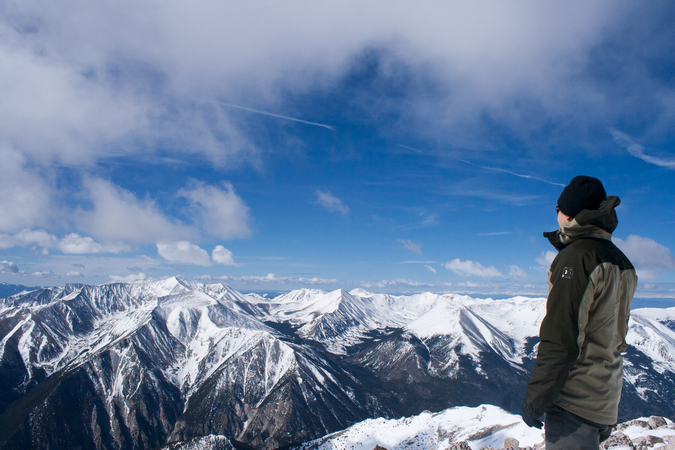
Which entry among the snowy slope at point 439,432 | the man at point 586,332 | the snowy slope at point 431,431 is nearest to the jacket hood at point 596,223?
the man at point 586,332

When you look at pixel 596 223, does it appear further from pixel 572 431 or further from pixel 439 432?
pixel 439 432

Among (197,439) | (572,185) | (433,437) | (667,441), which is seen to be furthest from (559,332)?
(197,439)

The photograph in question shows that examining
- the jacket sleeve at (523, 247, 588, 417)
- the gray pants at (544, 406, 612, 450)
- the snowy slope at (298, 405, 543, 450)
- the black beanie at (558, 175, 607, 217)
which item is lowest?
the snowy slope at (298, 405, 543, 450)

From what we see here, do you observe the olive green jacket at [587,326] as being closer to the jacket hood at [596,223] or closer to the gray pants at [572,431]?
the jacket hood at [596,223]

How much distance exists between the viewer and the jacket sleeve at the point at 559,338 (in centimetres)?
500

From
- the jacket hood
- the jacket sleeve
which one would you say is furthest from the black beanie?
the jacket sleeve

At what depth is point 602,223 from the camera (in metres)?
5.30

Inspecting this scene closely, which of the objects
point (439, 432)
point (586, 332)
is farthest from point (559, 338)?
point (439, 432)

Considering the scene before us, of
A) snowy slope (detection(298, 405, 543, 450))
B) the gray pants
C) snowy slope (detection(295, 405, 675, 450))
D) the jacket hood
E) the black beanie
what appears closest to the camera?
the jacket hood

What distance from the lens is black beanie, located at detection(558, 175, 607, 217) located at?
5.80 m

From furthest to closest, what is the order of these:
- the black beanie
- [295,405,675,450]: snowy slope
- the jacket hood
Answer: [295,405,675,450]: snowy slope, the black beanie, the jacket hood

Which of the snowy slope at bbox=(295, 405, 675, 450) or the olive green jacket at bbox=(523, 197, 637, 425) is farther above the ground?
the olive green jacket at bbox=(523, 197, 637, 425)

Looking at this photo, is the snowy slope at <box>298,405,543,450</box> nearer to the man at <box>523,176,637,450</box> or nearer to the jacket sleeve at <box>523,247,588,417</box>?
the man at <box>523,176,637,450</box>

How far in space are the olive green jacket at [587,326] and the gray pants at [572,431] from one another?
28 cm
